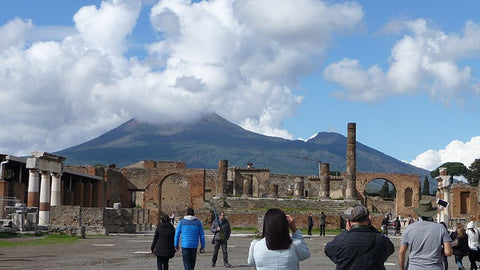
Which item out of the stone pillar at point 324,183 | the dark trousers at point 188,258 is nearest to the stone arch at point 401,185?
the stone pillar at point 324,183

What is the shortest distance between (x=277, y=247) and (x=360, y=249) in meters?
0.84

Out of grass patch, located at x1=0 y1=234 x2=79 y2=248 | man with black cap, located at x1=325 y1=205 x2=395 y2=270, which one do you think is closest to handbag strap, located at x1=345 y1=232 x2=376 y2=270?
man with black cap, located at x1=325 y1=205 x2=395 y2=270

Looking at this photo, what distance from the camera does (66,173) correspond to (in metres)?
47.8

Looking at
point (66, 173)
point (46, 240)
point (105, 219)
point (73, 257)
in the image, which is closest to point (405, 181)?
point (66, 173)

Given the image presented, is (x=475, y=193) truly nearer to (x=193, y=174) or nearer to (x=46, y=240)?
(x=193, y=174)

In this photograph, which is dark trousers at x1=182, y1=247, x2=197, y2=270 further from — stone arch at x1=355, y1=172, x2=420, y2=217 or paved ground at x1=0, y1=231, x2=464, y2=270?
stone arch at x1=355, y1=172, x2=420, y2=217

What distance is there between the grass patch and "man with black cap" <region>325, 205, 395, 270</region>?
1792 cm

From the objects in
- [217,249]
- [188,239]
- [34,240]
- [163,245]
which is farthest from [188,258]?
[34,240]

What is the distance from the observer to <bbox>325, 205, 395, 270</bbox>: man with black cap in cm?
626

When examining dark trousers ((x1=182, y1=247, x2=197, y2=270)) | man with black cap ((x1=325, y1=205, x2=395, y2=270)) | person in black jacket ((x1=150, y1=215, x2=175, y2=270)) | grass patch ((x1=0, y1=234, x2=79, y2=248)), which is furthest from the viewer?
grass patch ((x1=0, y1=234, x2=79, y2=248))

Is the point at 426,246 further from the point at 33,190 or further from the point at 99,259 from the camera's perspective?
the point at 33,190

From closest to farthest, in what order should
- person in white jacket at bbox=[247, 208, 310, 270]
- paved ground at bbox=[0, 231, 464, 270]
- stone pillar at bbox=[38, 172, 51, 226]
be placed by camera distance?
person in white jacket at bbox=[247, 208, 310, 270] < paved ground at bbox=[0, 231, 464, 270] < stone pillar at bbox=[38, 172, 51, 226]

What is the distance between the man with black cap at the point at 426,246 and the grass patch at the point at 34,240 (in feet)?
55.1

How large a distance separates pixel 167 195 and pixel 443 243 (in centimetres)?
6113
